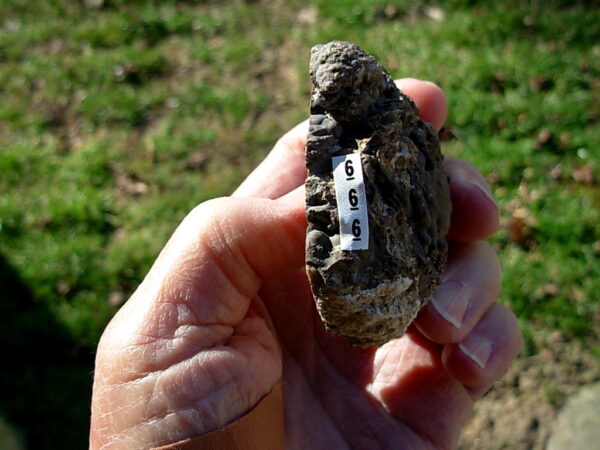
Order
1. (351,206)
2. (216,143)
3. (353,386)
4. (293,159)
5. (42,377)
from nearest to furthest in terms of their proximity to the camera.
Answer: (351,206) < (353,386) < (293,159) < (42,377) < (216,143)

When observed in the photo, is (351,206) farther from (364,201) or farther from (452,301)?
(452,301)

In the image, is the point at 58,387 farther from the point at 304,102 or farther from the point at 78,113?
the point at 304,102

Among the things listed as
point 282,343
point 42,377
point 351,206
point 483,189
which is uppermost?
point 351,206

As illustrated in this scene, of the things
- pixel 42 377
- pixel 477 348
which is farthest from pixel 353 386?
pixel 42 377

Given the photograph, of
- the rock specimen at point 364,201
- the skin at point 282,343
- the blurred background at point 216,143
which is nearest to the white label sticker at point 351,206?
the rock specimen at point 364,201

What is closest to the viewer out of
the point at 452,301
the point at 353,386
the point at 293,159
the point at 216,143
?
the point at 452,301

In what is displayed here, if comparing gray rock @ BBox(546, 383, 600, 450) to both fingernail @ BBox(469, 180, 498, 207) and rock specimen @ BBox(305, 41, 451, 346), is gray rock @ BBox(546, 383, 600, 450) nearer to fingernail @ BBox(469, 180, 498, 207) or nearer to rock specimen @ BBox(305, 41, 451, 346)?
fingernail @ BBox(469, 180, 498, 207)

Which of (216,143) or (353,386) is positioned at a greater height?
(216,143)

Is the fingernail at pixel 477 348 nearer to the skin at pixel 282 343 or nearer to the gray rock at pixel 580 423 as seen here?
the skin at pixel 282 343
